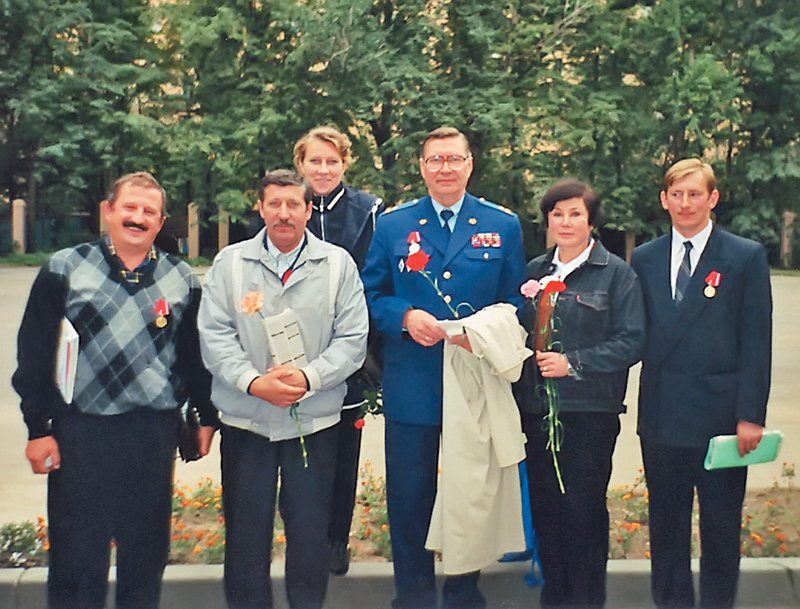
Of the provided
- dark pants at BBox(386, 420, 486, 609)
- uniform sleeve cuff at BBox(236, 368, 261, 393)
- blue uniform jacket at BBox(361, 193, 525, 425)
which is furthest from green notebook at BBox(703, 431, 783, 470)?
uniform sleeve cuff at BBox(236, 368, 261, 393)

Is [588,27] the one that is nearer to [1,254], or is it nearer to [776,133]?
[776,133]

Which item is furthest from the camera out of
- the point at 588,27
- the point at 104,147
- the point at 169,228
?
the point at 588,27

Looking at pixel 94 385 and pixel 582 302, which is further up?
pixel 582 302

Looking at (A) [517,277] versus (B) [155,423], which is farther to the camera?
(A) [517,277]

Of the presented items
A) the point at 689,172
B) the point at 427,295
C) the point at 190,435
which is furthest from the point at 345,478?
the point at 689,172

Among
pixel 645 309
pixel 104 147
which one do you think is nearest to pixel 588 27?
pixel 104 147

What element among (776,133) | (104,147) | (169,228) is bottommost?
(169,228)

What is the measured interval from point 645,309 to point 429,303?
84 centimetres

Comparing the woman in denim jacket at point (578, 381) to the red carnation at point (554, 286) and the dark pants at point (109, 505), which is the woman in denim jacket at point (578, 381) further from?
the dark pants at point (109, 505)

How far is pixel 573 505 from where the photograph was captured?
3.37m

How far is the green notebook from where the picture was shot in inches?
129

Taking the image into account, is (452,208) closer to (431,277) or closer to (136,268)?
(431,277)

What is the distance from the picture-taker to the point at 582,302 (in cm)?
333

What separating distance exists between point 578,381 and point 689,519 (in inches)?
29.0
